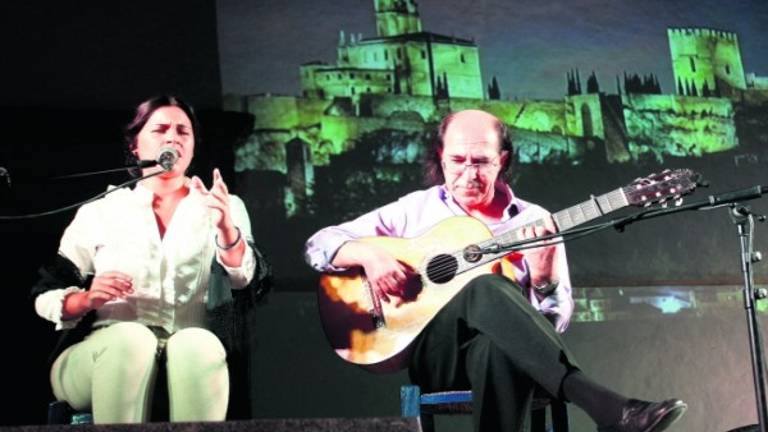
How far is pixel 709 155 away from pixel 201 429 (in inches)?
105

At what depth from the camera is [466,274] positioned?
11.9 ft

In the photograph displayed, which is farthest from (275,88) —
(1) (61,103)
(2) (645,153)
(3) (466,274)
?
(2) (645,153)

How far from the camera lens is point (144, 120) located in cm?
391

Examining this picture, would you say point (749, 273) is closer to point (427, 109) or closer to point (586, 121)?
point (586, 121)

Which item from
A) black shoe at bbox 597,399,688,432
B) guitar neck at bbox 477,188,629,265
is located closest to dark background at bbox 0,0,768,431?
guitar neck at bbox 477,188,629,265

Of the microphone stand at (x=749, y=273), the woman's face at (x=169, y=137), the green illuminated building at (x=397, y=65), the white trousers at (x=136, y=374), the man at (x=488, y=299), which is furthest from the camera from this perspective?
the green illuminated building at (x=397, y=65)

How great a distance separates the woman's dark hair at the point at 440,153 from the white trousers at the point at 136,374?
41.9 inches

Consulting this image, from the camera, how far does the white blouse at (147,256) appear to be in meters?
3.63

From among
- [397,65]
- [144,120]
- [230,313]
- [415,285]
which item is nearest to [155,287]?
[230,313]

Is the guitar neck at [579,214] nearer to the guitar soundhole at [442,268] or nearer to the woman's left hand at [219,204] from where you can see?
the guitar soundhole at [442,268]

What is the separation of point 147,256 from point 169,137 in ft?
1.58

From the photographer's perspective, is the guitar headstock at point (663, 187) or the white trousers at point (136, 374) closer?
the guitar headstock at point (663, 187)

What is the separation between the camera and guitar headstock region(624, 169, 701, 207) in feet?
10.7

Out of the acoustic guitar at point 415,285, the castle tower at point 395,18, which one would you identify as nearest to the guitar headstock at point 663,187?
the acoustic guitar at point 415,285
